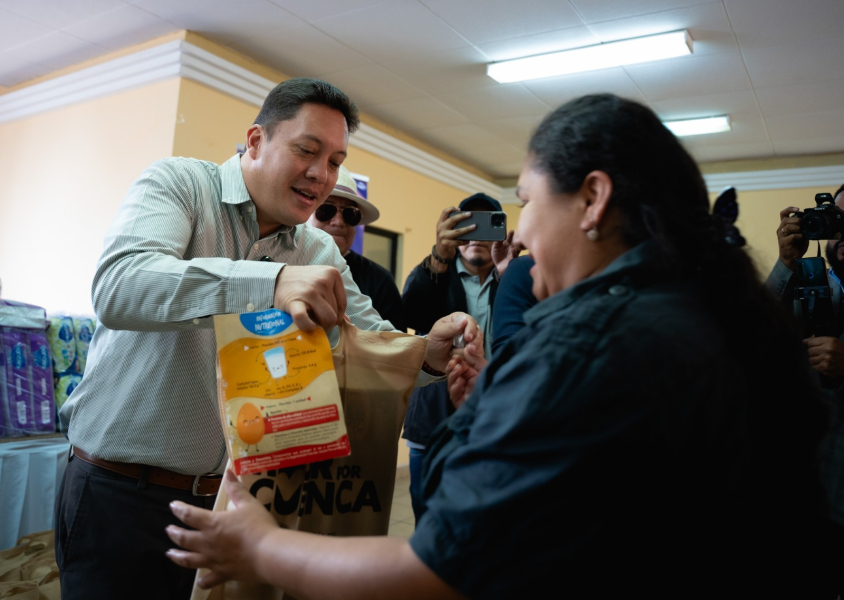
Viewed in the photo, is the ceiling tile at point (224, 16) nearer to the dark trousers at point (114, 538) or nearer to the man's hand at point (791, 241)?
the man's hand at point (791, 241)

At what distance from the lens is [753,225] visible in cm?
648

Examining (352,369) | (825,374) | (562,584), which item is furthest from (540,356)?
(825,374)

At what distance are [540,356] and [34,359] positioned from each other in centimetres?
311

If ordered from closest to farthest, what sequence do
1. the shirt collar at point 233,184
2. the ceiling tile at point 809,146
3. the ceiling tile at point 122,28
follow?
the shirt collar at point 233,184
the ceiling tile at point 122,28
the ceiling tile at point 809,146

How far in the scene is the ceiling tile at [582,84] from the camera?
4.59 metres

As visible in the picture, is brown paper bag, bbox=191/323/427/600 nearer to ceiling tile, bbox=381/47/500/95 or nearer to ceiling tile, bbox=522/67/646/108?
ceiling tile, bbox=381/47/500/95

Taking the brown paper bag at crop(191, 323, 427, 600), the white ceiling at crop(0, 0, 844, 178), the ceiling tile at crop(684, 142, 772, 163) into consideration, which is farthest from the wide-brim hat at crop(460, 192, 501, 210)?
the ceiling tile at crop(684, 142, 772, 163)

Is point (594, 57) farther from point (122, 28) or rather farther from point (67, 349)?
point (67, 349)

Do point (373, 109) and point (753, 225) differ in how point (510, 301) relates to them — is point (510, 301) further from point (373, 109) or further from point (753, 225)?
point (753, 225)

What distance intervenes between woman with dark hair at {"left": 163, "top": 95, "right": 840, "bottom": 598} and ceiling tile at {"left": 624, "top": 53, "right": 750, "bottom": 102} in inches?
155

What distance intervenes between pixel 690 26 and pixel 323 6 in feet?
6.99

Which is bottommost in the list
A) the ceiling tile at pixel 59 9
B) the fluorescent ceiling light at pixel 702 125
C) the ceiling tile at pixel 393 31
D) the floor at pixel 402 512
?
the floor at pixel 402 512

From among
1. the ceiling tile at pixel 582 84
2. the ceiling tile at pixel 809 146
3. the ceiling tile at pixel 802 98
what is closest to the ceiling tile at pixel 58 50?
the ceiling tile at pixel 582 84

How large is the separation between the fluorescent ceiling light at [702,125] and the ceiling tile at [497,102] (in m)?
1.19
